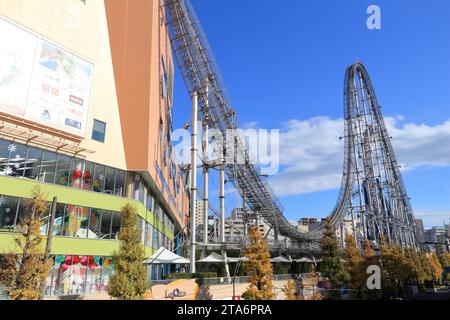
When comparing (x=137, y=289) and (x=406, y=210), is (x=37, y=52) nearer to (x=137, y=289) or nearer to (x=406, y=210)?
(x=137, y=289)

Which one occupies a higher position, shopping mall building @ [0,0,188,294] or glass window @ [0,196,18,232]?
shopping mall building @ [0,0,188,294]

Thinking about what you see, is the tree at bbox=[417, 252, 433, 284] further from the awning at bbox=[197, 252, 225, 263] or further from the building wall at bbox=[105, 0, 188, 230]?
the building wall at bbox=[105, 0, 188, 230]

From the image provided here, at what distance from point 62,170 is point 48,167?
127 centimetres

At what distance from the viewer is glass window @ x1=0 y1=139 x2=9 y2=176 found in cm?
2467

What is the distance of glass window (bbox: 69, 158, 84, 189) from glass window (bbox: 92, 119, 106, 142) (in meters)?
2.71

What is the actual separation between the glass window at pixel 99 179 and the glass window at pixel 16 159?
6.26 meters

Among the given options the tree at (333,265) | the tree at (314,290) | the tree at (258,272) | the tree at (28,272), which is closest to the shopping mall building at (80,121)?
the tree at (28,272)

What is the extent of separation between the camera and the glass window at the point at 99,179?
102ft

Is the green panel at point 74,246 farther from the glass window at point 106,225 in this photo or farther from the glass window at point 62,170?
the glass window at point 62,170

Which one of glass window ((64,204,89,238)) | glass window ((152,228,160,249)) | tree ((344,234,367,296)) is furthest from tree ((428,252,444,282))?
glass window ((64,204,89,238))

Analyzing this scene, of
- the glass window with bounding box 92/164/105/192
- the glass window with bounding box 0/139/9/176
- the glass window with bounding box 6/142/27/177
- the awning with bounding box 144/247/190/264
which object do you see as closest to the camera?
the glass window with bounding box 0/139/9/176

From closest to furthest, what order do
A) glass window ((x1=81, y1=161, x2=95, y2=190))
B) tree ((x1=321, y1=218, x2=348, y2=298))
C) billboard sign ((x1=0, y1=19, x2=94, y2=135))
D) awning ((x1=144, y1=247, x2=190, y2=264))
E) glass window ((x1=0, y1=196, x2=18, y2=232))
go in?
glass window ((x1=0, y1=196, x2=18, y2=232)) < billboard sign ((x1=0, y1=19, x2=94, y2=135)) < awning ((x1=144, y1=247, x2=190, y2=264)) < glass window ((x1=81, y1=161, x2=95, y2=190)) < tree ((x1=321, y1=218, x2=348, y2=298))

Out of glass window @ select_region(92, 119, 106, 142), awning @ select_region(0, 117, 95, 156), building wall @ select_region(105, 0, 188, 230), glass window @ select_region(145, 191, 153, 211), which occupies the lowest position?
glass window @ select_region(145, 191, 153, 211)
